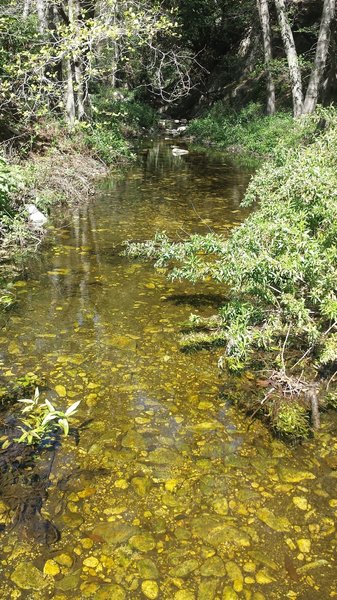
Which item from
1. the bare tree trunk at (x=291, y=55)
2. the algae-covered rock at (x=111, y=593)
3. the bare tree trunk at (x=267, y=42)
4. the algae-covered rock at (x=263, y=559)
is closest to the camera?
the algae-covered rock at (x=111, y=593)

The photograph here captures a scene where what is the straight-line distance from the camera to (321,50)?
67.5 ft

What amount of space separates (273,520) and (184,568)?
31.0 inches

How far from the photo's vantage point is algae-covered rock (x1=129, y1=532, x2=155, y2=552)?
10.8 feet

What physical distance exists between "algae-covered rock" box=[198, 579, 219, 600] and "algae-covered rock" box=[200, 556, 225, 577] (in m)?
0.05

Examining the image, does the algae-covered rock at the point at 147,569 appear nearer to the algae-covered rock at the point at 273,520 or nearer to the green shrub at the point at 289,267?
the algae-covered rock at the point at 273,520

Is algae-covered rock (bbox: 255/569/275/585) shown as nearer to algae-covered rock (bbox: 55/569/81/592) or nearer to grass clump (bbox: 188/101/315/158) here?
algae-covered rock (bbox: 55/569/81/592)

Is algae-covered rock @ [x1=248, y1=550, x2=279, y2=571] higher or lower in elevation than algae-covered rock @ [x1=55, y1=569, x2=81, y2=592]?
lower

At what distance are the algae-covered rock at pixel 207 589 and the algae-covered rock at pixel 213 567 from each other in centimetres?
5

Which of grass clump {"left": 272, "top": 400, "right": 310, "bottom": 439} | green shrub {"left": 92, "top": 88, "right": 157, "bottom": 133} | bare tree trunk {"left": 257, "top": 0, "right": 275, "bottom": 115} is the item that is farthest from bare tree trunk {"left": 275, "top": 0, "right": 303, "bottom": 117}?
grass clump {"left": 272, "top": 400, "right": 310, "bottom": 439}

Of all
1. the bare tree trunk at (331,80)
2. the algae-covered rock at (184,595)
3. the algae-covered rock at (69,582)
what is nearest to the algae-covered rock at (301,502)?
the algae-covered rock at (184,595)

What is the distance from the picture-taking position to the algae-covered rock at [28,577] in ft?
9.87

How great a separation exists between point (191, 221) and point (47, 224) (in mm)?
3362

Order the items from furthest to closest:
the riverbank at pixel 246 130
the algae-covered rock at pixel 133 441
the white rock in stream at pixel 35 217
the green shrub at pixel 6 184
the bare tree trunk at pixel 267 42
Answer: the bare tree trunk at pixel 267 42
the riverbank at pixel 246 130
the white rock in stream at pixel 35 217
the green shrub at pixel 6 184
the algae-covered rock at pixel 133 441

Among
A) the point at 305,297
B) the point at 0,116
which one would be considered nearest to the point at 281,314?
the point at 305,297
